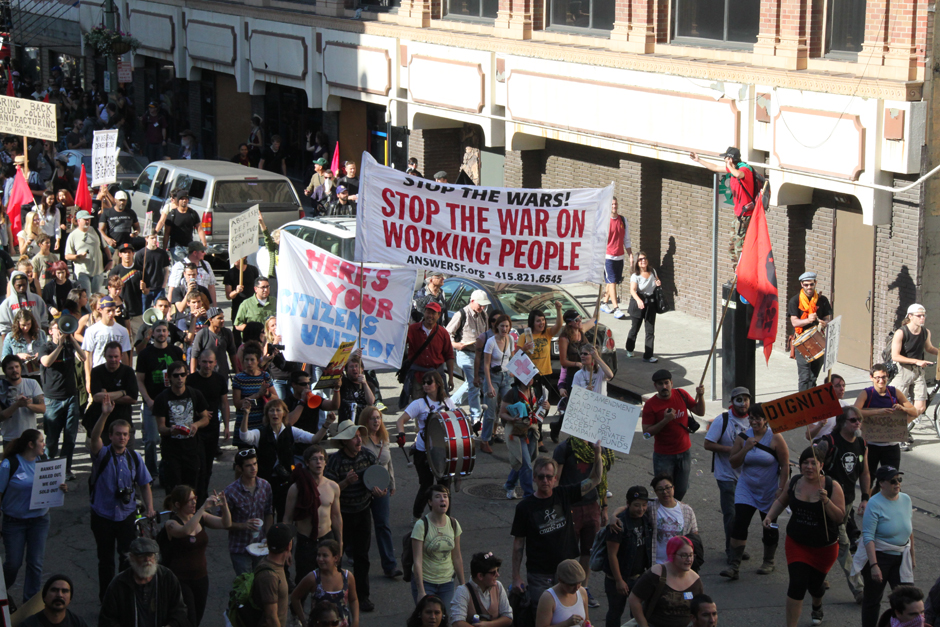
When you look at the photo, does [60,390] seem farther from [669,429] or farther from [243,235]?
[669,429]

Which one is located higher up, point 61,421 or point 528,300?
point 528,300

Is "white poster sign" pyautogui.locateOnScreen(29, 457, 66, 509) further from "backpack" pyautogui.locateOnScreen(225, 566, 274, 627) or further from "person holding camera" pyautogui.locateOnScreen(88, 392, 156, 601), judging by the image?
"backpack" pyautogui.locateOnScreen(225, 566, 274, 627)

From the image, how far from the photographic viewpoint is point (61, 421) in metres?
12.1

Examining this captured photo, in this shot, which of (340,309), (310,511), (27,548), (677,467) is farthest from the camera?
(340,309)

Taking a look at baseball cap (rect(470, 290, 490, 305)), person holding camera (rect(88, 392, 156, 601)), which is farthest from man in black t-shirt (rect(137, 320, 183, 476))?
baseball cap (rect(470, 290, 490, 305))

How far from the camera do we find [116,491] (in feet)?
30.4

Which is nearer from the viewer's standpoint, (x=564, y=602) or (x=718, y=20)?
(x=564, y=602)

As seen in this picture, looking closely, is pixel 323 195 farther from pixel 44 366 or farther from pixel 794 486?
pixel 794 486

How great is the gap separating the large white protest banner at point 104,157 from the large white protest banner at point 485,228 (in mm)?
10898

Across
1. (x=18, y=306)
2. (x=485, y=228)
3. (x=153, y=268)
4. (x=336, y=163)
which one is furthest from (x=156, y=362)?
(x=336, y=163)

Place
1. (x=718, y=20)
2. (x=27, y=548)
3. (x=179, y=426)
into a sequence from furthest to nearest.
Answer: (x=718, y=20) < (x=179, y=426) < (x=27, y=548)

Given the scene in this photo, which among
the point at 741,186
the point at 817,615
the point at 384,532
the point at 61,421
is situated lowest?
the point at 817,615

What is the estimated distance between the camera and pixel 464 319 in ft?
47.5

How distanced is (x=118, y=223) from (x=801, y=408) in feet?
40.6
